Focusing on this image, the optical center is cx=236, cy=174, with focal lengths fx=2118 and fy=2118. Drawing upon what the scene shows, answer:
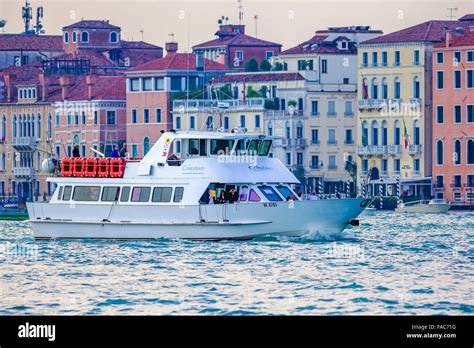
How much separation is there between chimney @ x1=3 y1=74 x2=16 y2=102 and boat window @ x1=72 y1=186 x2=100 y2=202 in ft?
223

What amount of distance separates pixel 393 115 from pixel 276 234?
50.0m

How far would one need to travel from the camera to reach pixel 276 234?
157ft

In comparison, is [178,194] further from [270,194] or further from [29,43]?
[29,43]

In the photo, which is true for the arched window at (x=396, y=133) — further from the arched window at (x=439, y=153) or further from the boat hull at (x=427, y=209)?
the boat hull at (x=427, y=209)

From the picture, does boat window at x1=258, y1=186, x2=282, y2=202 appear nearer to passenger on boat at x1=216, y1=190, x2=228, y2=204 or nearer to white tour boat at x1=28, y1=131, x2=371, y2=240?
white tour boat at x1=28, y1=131, x2=371, y2=240

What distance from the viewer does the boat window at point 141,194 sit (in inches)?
1905

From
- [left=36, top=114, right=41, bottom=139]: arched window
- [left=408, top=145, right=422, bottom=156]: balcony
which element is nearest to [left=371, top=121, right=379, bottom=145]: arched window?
[left=408, top=145, right=422, bottom=156]: balcony

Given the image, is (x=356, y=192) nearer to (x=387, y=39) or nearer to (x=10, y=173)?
(x=387, y=39)

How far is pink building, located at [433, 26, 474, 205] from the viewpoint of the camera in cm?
9324

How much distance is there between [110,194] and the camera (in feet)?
161

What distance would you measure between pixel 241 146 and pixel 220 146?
1.75 feet

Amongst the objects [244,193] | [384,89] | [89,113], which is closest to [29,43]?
[89,113]

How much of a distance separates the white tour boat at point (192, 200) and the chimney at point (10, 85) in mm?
67623
